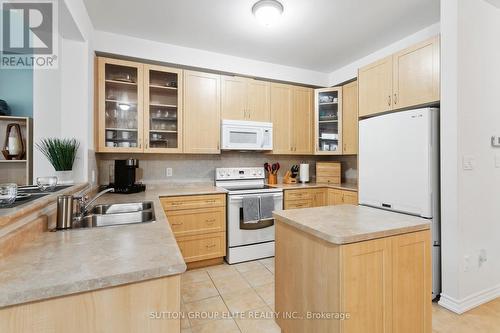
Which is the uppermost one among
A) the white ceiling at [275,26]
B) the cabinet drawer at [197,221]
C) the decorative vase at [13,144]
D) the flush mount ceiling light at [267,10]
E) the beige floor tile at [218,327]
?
the white ceiling at [275,26]

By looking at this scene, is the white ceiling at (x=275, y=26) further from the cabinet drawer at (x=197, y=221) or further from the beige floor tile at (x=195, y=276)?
the beige floor tile at (x=195, y=276)

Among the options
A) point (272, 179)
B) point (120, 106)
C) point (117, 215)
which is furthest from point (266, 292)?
point (120, 106)

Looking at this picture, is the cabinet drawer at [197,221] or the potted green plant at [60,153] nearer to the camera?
the potted green plant at [60,153]

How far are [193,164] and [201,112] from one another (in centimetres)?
74

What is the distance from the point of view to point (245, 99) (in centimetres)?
334

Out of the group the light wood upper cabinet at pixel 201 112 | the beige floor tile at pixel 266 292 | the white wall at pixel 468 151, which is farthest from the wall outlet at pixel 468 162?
the light wood upper cabinet at pixel 201 112

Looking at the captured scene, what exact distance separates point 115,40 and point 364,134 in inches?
115

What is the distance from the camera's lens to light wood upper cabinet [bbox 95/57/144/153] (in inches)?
106

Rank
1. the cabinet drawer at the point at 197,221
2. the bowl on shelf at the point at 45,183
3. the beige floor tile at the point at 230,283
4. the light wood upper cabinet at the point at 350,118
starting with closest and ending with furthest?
the bowl on shelf at the point at 45,183
the beige floor tile at the point at 230,283
the cabinet drawer at the point at 197,221
the light wood upper cabinet at the point at 350,118

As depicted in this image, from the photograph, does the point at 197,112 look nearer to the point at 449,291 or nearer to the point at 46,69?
the point at 46,69

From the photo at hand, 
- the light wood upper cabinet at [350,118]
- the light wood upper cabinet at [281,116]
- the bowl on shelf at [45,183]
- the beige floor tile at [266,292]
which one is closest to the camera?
the bowl on shelf at [45,183]

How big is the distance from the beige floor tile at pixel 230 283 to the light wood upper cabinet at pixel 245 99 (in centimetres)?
195

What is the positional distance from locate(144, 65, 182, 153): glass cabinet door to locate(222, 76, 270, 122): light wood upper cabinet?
23.5 inches

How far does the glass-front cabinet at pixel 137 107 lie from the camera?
107 inches
